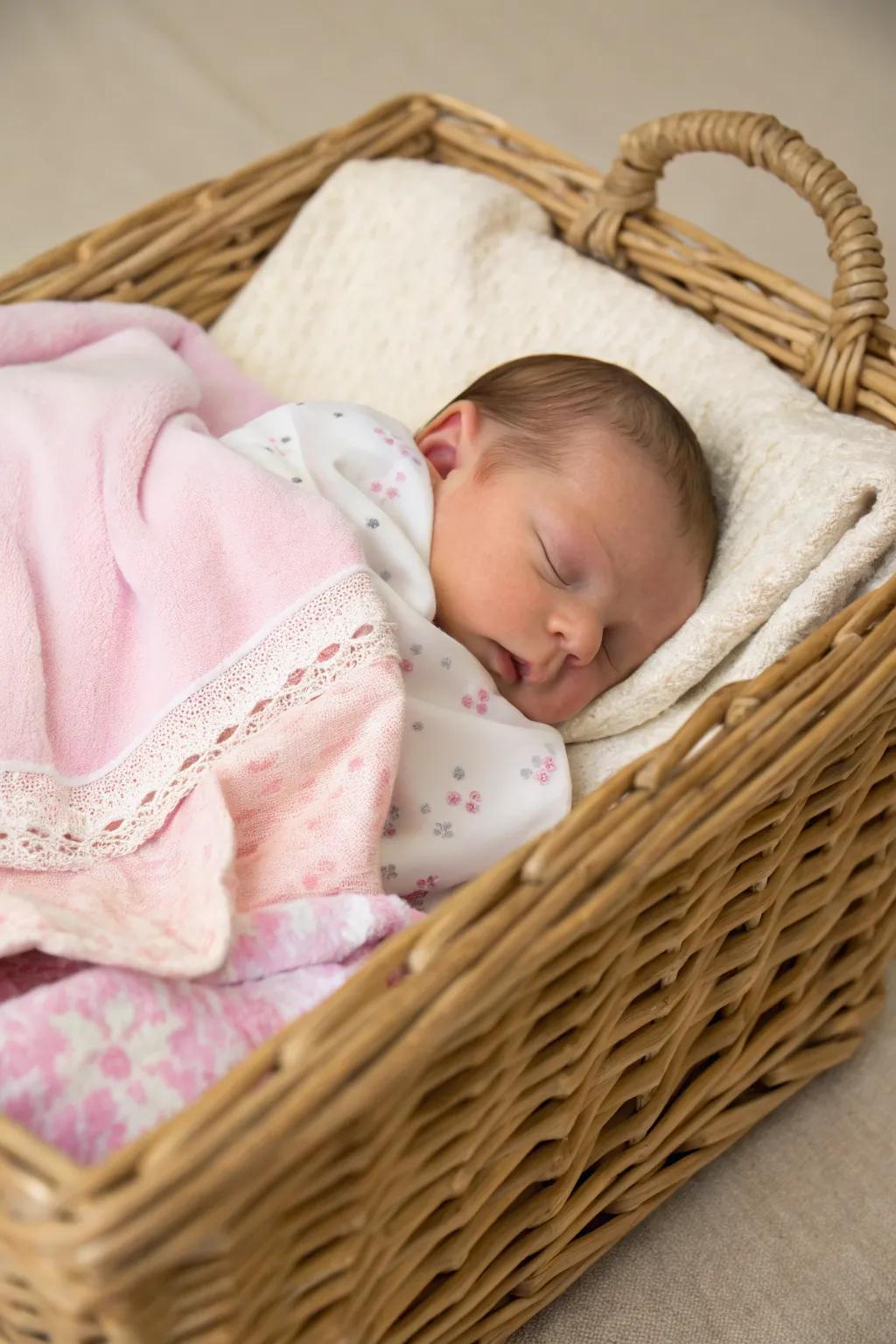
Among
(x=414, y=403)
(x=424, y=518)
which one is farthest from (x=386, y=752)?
(x=414, y=403)

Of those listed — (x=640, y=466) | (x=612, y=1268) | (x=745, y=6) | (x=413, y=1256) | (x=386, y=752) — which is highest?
(x=745, y=6)

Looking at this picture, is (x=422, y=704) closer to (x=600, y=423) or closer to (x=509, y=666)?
(x=509, y=666)

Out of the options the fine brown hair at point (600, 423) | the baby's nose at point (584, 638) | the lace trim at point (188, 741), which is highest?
the fine brown hair at point (600, 423)

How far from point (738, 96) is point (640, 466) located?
47.1 inches

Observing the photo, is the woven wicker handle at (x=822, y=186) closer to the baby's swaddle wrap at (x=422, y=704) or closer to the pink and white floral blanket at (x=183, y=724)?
the baby's swaddle wrap at (x=422, y=704)

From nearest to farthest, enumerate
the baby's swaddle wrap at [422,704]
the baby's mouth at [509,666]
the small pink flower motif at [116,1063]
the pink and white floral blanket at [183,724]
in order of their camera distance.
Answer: the small pink flower motif at [116,1063]
the pink and white floral blanket at [183,724]
the baby's swaddle wrap at [422,704]
the baby's mouth at [509,666]

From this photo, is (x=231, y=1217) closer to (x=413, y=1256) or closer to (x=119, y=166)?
(x=413, y=1256)

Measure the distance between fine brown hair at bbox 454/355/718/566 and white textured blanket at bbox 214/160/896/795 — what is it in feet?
0.14

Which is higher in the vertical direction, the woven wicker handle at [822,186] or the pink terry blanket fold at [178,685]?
the woven wicker handle at [822,186]

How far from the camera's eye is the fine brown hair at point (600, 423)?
1156 millimetres

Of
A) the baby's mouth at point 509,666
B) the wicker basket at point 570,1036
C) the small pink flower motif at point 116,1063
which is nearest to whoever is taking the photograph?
the wicker basket at point 570,1036

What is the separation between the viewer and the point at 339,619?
3.25ft

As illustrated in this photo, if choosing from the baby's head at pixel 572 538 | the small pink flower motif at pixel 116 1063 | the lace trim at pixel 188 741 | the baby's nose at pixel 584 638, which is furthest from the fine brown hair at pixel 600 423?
the small pink flower motif at pixel 116 1063

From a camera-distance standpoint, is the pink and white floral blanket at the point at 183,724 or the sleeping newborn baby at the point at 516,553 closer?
the pink and white floral blanket at the point at 183,724
